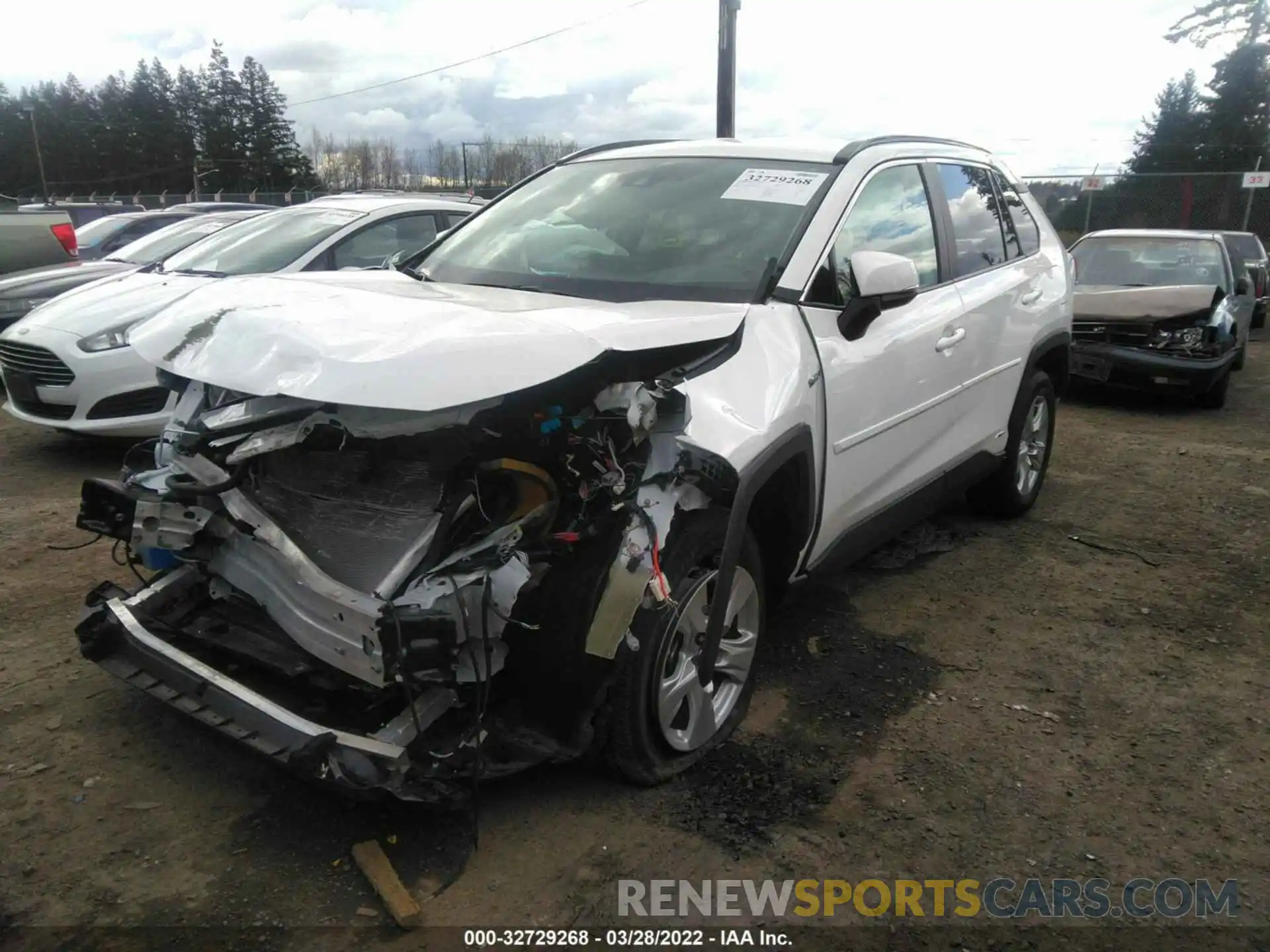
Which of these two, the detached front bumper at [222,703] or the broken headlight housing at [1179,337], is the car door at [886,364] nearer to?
the detached front bumper at [222,703]

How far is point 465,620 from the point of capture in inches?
92.5

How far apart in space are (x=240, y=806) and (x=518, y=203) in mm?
2681

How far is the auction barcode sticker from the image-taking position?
352cm

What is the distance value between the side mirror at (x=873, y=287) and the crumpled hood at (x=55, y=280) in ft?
22.6

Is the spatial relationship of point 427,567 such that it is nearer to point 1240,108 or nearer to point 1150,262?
point 1150,262

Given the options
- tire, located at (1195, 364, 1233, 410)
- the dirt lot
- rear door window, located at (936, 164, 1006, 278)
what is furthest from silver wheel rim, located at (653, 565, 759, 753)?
tire, located at (1195, 364, 1233, 410)

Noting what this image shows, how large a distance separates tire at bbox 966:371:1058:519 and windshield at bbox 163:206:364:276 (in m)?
4.56

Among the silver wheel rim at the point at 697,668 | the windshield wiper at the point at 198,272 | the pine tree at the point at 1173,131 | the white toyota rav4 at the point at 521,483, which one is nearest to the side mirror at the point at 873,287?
the white toyota rav4 at the point at 521,483

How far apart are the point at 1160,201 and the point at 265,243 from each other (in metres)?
21.4

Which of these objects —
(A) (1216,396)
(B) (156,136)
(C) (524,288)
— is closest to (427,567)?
(C) (524,288)

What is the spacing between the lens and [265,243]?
21.6 feet

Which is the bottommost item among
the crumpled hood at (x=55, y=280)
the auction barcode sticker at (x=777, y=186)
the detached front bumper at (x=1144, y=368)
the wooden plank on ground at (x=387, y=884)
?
the wooden plank on ground at (x=387, y=884)

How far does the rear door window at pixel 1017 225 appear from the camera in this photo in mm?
4867

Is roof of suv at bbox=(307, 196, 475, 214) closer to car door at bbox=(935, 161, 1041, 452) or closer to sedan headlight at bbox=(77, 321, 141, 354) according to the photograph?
sedan headlight at bbox=(77, 321, 141, 354)
